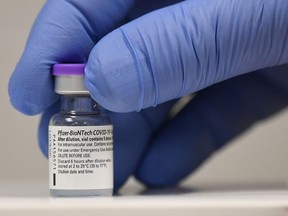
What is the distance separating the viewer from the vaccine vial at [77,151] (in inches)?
26.5

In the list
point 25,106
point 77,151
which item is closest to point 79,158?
point 77,151

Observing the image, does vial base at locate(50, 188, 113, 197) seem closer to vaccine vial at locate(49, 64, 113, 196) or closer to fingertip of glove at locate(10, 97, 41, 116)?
vaccine vial at locate(49, 64, 113, 196)

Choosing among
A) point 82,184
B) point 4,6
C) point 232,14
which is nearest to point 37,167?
point 4,6

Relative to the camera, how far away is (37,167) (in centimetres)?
102

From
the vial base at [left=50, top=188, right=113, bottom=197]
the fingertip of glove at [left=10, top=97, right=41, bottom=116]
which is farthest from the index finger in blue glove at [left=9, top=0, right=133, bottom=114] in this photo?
→ the vial base at [left=50, top=188, right=113, bottom=197]

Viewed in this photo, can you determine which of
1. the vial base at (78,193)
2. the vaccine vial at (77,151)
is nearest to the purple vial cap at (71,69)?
the vaccine vial at (77,151)

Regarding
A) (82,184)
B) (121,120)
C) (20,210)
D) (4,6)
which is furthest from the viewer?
(4,6)

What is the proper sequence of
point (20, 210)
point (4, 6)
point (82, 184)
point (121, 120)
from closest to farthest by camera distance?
1. point (20, 210)
2. point (82, 184)
3. point (121, 120)
4. point (4, 6)

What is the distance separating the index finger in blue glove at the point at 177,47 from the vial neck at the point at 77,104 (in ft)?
0.16

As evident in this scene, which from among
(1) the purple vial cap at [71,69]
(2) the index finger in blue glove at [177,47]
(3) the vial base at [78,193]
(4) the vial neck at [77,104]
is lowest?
(3) the vial base at [78,193]

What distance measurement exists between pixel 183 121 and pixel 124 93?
0.25 m

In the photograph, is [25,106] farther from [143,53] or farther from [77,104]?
[143,53]

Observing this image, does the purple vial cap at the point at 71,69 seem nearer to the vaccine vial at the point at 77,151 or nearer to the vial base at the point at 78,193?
the vaccine vial at the point at 77,151

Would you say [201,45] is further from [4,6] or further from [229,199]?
[4,6]
